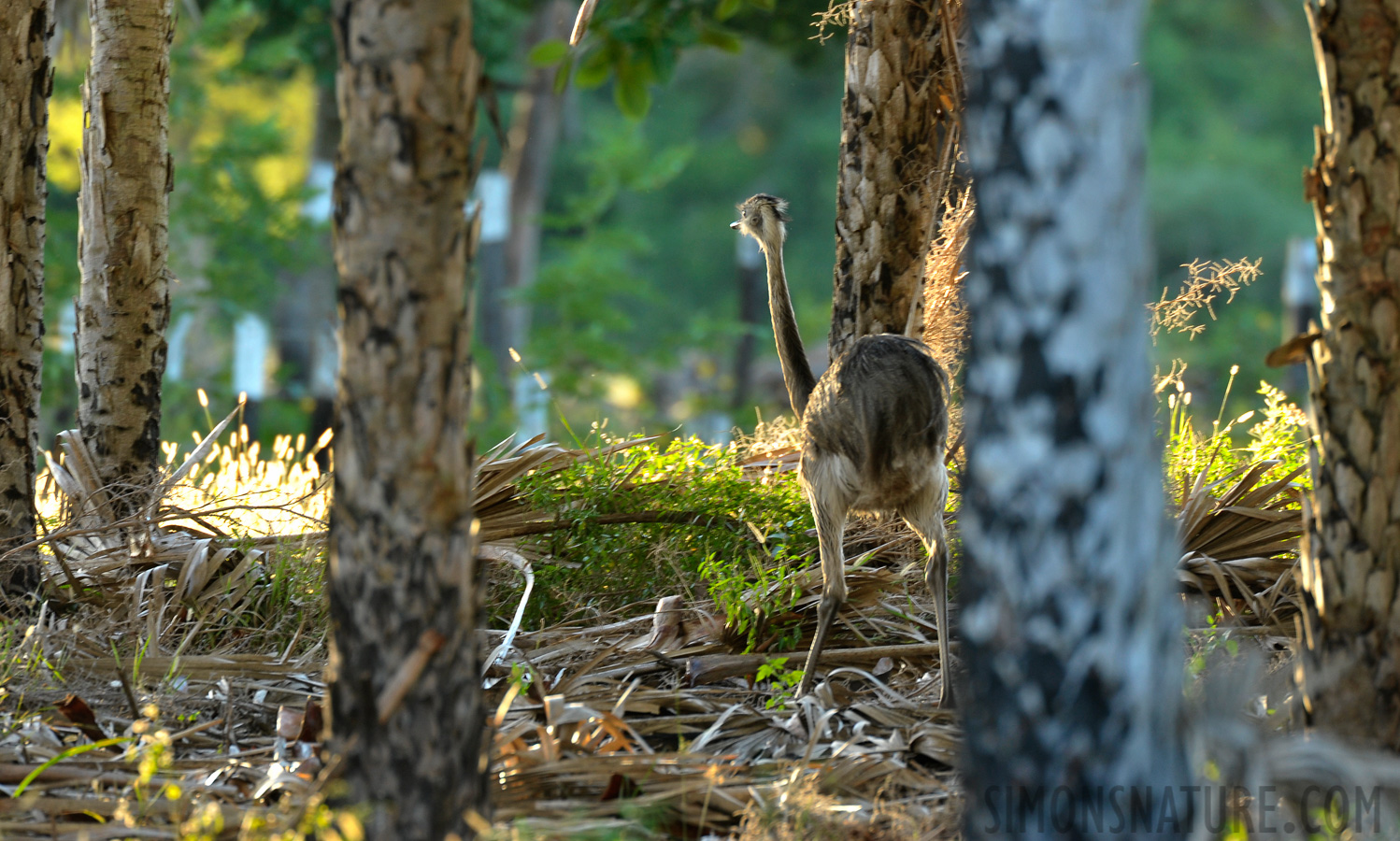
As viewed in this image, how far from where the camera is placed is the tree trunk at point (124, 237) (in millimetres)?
4953

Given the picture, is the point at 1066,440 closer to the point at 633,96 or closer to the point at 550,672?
the point at 633,96

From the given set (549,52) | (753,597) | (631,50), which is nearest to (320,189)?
(753,597)

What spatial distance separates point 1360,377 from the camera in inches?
111

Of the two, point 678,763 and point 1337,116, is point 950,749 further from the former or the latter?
point 1337,116

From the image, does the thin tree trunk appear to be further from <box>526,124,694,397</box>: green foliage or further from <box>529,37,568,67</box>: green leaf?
<box>529,37,568,67</box>: green leaf

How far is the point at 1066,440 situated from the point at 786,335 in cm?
319

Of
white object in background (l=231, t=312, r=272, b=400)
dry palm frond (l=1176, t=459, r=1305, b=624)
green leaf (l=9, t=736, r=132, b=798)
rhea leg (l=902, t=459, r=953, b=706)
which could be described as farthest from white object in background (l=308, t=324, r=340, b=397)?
green leaf (l=9, t=736, r=132, b=798)

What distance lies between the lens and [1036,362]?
2080 millimetres

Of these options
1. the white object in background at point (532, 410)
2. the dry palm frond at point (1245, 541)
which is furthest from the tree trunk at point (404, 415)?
the white object in background at point (532, 410)

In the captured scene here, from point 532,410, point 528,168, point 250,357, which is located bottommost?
point 532,410

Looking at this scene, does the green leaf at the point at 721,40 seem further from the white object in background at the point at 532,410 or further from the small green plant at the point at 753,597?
Answer: the white object in background at the point at 532,410

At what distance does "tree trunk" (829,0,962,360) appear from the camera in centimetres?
540

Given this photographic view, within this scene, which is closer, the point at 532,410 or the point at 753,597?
the point at 753,597

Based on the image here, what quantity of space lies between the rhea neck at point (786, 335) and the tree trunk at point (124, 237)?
259cm
